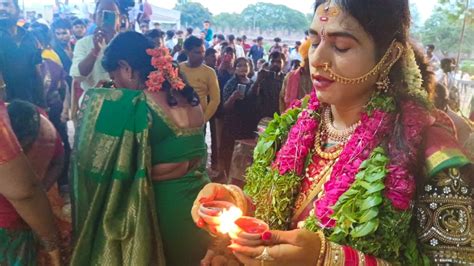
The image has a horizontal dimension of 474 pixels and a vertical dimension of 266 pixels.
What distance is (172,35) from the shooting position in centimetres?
817

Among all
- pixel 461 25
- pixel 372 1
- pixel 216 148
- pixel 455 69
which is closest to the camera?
pixel 372 1

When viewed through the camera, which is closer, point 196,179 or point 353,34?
point 353,34

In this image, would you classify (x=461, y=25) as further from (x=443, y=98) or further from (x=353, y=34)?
(x=353, y=34)

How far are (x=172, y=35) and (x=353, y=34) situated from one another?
23.7ft

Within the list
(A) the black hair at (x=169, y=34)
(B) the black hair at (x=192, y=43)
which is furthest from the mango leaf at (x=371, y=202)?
(A) the black hair at (x=169, y=34)

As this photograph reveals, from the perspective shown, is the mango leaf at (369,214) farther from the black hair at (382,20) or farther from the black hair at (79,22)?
the black hair at (79,22)

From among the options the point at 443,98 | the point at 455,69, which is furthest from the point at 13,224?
the point at 455,69

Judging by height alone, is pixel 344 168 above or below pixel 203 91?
above

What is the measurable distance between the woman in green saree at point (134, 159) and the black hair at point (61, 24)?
14.4ft

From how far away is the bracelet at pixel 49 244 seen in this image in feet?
7.64

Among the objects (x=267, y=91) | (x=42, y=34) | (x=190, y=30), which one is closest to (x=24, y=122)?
(x=267, y=91)

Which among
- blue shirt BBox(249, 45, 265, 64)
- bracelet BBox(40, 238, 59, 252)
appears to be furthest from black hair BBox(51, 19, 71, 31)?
bracelet BBox(40, 238, 59, 252)

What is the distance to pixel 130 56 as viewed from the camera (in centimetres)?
286

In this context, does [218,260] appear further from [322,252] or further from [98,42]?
[98,42]
